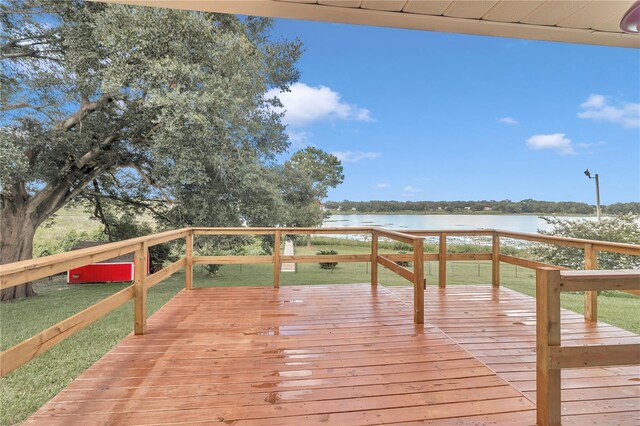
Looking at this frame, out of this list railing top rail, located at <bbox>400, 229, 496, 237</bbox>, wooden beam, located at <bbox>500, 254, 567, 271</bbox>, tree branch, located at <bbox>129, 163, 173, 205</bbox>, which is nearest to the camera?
wooden beam, located at <bbox>500, 254, 567, 271</bbox>

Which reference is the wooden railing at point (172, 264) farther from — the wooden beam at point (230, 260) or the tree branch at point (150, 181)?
the tree branch at point (150, 181)

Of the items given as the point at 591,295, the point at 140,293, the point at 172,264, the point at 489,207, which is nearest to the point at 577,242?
the point at 591,295

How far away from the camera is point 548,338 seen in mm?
1559

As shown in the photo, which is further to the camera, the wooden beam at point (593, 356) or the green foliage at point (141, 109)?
the green foliage at point (141, 109)

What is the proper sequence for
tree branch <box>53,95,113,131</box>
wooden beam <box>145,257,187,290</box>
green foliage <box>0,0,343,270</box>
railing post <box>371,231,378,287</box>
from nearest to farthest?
wooden beam <box>145,257,187,290</box> < railing post <box>371,231,378,287</box> < green foliage <box>0,0,343,270</box> < tree branch <box>53,95,113,131</box>

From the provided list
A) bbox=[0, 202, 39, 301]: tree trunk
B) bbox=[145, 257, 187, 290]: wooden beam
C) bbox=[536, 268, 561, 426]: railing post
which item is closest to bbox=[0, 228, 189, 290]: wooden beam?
bbox=[145, 257, 187, 290]: wooden beam

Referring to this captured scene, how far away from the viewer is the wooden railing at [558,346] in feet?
5.07

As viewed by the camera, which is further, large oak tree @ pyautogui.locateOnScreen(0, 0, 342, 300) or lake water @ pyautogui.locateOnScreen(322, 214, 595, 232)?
large oak tree @ pyautogui.locateOnScreen(0, 0, 342, 300)

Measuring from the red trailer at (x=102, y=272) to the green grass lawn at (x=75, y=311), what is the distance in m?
0.40

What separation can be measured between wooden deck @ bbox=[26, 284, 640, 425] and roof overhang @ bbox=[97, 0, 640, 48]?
240 cm

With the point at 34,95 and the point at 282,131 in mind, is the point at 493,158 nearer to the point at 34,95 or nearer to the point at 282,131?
the point at 282,131

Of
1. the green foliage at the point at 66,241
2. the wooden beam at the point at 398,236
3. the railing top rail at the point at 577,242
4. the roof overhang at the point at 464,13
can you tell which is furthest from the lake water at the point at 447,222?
the green foliage at the point at 66,241

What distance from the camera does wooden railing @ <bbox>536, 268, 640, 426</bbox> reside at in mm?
1544

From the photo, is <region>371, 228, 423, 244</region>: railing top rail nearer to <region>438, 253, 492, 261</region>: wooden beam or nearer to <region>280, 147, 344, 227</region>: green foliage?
<region>438, 253, 492, 261</region>: wooden beam
